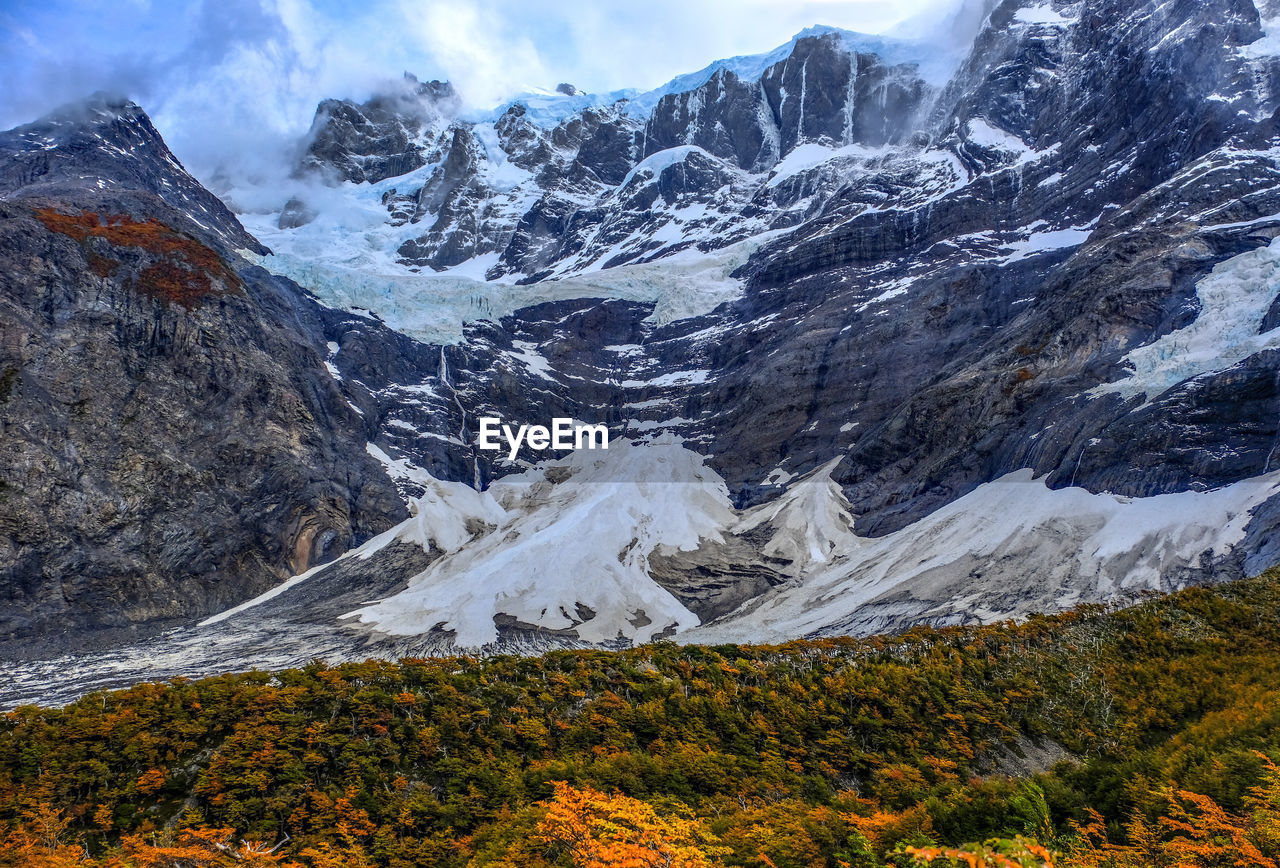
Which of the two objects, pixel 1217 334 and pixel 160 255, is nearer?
pixel 1217 334

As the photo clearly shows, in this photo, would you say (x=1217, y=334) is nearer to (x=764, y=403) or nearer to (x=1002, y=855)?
(x=764, y=403)

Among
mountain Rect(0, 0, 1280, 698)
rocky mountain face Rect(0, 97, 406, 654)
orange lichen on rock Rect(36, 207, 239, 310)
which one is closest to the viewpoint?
mountain Rect(0, 0, 1280, 698)

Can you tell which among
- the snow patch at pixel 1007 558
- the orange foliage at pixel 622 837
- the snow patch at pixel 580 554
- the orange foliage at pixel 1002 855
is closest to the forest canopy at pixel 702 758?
the orange foliage at pixel 622 837

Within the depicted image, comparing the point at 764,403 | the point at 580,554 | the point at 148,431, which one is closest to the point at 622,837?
the point at 580,554

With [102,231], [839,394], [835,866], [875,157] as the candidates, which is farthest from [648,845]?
[875,157]

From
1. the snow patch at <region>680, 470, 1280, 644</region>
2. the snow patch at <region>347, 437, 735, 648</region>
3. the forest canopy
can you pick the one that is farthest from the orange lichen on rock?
the forest canopy

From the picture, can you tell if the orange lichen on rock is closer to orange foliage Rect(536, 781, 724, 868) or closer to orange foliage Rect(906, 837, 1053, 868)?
orange foliage Rect(536, 781, 724, 868)

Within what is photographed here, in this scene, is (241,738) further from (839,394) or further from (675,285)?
(675,285)
